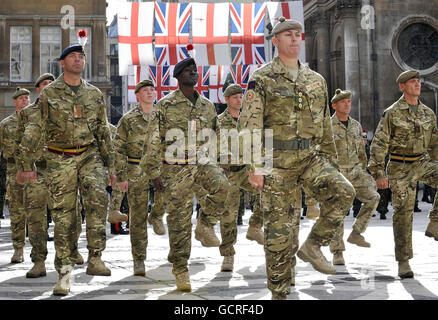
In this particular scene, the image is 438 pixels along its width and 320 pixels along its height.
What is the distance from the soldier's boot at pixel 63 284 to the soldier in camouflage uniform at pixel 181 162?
3.17 ft

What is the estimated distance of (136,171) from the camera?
29.6 ft

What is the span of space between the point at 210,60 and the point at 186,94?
21.1 meters

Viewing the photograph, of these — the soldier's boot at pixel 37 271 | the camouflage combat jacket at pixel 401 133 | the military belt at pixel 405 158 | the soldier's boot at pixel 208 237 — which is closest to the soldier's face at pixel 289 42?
the camouflage combat jacket at pixel 401 133

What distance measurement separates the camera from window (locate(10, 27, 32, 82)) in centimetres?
3225

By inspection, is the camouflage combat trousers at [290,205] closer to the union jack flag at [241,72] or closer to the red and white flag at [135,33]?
the union jack flag at [241,72]

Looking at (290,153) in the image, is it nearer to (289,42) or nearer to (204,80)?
(289,42)

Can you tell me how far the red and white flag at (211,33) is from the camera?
28.2 metres

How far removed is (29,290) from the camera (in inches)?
288

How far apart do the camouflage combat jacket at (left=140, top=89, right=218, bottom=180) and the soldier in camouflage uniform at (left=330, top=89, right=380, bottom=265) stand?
3.09 metres

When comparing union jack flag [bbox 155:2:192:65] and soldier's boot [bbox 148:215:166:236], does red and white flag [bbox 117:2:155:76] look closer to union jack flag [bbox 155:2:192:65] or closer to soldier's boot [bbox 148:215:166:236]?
union jack flag [bbox 155:2:192:65]

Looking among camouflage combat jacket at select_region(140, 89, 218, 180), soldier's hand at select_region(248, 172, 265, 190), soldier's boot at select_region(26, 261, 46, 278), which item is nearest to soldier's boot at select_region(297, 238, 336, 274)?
soldier's hand at select_region(248, 172, 265, 190)

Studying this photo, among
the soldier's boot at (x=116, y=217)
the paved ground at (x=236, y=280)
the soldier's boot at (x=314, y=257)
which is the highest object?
the soldier's boot at (x=116, y=217)

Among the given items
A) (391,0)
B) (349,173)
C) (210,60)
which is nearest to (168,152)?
(349,173)
